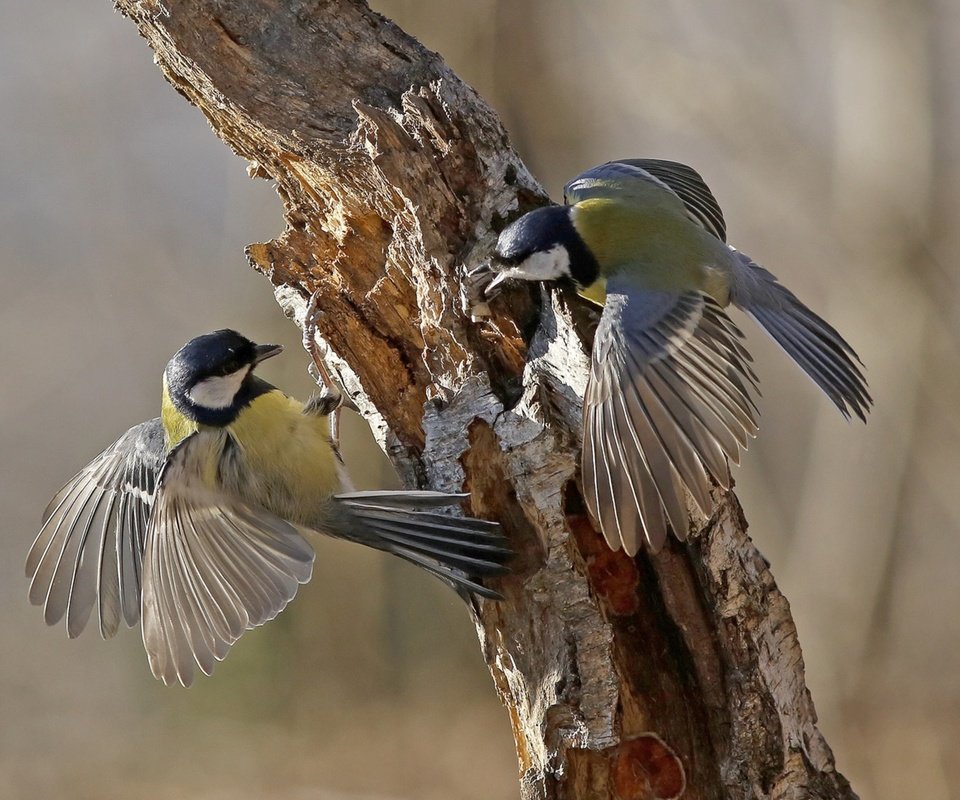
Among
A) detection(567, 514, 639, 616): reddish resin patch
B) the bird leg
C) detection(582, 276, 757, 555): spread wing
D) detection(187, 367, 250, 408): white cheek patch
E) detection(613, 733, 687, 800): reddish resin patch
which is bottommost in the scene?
detection(613, 733, 687, 800): reddish resin patch

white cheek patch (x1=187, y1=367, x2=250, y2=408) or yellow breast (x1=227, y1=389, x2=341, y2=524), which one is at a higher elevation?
white cheek patch (x1=187, y1=367, x2=250, y2=408)

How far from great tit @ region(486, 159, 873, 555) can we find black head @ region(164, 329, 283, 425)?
0.74 m

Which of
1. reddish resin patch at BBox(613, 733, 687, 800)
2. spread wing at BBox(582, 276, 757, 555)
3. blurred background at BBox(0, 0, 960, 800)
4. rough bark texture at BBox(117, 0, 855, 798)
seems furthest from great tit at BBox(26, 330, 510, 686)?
blurred background at BBox(0, 0, 960, 800)

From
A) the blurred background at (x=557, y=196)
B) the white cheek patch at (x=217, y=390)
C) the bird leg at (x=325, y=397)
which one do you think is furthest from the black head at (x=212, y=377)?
the blurred background at (x=557, y=196)

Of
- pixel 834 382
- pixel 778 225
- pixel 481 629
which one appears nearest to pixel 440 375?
pixel 481 629

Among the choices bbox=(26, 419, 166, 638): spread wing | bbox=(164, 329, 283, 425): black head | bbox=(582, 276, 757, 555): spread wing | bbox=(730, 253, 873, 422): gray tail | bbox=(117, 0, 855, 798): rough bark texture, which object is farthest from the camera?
bbox=(26, 419, 166, 638): spread wing

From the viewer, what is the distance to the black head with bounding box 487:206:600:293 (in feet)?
7.00

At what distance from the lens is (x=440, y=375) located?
7.50 ft

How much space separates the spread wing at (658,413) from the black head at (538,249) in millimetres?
121

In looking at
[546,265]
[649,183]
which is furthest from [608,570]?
[649,183]

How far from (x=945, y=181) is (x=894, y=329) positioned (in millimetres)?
734

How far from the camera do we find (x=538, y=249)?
2139 millimetres

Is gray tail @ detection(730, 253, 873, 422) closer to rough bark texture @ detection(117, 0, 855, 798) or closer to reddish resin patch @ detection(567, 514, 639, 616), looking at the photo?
rough bark texture @ detection(117, 0, 855, 798)

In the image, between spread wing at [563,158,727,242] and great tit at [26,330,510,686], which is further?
spread wing at [563,158,727,242]
